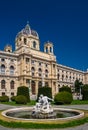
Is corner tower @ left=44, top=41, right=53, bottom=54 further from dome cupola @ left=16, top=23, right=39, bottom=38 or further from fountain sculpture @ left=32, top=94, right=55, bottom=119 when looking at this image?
fountain sculpture @ left=32, top=94, right=55, bottom=119

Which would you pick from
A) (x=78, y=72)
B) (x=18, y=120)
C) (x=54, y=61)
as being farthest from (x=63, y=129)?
(x=78, y=72)

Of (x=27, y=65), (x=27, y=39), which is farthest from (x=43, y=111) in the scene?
(x=27, y=39)

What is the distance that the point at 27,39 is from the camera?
6538 cm

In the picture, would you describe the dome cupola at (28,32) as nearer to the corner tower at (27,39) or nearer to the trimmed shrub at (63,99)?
→ the corner tower at (27,39)

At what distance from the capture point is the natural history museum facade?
57.7 metres

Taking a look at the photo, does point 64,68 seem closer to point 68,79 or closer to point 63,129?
point 68,79

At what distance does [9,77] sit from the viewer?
190 ft

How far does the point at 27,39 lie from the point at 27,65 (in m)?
10.3

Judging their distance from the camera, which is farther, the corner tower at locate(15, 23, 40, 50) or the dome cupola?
the dome cupola

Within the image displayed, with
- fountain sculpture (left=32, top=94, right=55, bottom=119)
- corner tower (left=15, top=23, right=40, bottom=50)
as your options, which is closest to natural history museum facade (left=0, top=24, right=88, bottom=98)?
corner tower (left=15, top=23, right=40, bottom=50)

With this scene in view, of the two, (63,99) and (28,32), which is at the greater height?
(28,32)

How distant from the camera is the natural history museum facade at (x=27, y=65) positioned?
57.7 metres

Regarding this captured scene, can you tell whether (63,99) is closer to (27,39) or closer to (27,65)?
(27,65)

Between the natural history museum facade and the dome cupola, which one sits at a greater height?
the dome cupola
